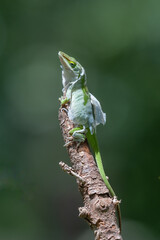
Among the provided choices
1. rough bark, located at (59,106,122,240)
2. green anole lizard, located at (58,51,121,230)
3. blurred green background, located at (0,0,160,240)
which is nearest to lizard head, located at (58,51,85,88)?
green anole lizard, located at (58,51,121,230)

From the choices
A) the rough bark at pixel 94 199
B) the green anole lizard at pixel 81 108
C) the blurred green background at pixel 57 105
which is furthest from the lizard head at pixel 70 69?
the blurred green background at pixel 57 105

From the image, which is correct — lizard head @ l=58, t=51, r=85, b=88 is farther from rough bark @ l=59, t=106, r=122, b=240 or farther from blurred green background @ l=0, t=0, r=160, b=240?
blurred green background @ l=0, t=0, r=160, b=240

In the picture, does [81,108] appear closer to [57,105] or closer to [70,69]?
[70,69]

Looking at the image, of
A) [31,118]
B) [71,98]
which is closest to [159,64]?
[31,118]

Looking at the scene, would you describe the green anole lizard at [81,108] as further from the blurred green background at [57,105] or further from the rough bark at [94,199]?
the blurred green background at [57,105]

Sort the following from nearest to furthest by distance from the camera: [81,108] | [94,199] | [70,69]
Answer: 1. [94,199]
2. [81,108]
3. [70,69]

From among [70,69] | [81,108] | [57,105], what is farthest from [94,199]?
[57,105]
